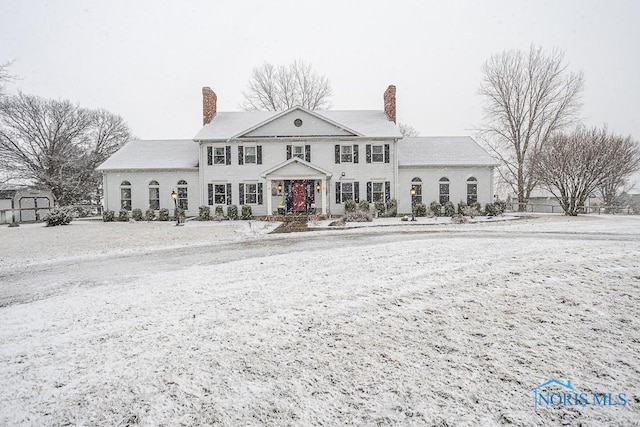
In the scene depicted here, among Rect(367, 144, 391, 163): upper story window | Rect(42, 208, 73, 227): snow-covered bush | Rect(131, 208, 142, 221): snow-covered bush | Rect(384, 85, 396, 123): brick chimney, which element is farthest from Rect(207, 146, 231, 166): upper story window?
Rect(384, 85, 396, 123): brick chimney

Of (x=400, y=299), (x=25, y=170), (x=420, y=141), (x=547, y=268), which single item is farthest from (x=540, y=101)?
(x=25, y=170)

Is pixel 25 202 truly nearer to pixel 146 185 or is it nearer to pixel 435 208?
pixel 146 185

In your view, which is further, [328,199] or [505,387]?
[328,199]

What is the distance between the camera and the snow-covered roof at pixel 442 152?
78.4ft

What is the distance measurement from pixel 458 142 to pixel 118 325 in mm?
27032

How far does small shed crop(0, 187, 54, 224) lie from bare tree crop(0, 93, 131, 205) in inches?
44.1

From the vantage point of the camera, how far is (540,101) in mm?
30016

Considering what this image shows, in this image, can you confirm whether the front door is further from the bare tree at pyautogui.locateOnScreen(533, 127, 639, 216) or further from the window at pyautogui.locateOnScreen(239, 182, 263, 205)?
the bare tree at pyautogui.locateOnScreen(533, 127, 639, 216)

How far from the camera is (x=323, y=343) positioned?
3.36 metres

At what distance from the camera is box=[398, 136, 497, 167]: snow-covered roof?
23.9 meters

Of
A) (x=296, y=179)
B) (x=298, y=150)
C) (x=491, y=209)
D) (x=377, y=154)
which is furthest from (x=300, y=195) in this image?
(x=491, y=209)

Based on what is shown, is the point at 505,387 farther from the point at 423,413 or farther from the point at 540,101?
the point at 540,101

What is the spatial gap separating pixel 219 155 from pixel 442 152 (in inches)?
634

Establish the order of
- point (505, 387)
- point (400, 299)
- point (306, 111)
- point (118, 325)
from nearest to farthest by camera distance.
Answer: point (505, 387) < point (118, 325) < point (400, 299) < point (306, 111)
